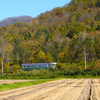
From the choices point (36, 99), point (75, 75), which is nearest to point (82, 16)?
point (75, 75)

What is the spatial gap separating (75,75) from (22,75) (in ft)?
43.5

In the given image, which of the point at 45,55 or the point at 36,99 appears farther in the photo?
the point at 45,55

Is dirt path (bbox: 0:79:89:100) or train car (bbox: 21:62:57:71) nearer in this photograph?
dirt path (bbox: 0:79:89:100)

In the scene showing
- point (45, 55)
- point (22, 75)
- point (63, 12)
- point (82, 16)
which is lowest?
point (22, 75)

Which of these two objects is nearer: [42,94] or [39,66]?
[42,94]

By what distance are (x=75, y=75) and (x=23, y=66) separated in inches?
826

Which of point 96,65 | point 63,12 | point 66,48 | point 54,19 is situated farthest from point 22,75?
point 63,12

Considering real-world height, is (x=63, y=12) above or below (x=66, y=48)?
above

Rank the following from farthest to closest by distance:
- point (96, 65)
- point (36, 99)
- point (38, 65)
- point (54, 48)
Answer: point (54, 48), point (38, 65), point (96, 65), point (36, 99)

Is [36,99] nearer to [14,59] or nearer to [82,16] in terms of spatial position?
[14,59]

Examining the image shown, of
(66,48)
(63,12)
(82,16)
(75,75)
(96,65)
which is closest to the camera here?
(75,75)

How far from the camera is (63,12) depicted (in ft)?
487

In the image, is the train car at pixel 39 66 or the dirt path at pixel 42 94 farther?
the train car at pixel 39 66

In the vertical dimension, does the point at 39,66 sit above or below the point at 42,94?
below
